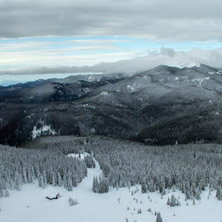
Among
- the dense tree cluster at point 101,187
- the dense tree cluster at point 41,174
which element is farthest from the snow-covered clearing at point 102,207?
the dense tree cluster at point 41,174

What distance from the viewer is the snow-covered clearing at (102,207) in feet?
165

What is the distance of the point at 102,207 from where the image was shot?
2281 inches

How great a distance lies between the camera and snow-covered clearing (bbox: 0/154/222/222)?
50406 mm

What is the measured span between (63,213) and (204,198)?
93.5ft

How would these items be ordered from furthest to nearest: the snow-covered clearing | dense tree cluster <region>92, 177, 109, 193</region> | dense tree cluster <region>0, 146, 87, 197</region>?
dense tree cluster <region>0, 146, 87, 197</region> < dense tree cluster <region>92, 177, 109, 193</region> < the snow-covered clearing

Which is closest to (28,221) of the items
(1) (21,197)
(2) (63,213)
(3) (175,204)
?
(2) (63,213)

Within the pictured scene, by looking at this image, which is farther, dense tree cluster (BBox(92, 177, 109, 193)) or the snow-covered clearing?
dense tree cluster (BBox(92, 177, 109, 193))

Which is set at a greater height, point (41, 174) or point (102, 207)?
point (41, 174)

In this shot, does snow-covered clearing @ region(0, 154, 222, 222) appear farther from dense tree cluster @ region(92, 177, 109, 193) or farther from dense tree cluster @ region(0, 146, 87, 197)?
dense tree cluster @ region(0, 146, 87, 197)

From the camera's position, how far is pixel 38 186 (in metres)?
72.2

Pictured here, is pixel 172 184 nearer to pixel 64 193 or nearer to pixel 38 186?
pixel 64 193

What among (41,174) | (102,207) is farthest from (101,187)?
(41,174)

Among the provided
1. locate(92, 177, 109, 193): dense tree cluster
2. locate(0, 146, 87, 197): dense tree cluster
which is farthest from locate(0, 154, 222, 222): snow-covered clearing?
locate(0, 146, 87, 197): dense tree cluster

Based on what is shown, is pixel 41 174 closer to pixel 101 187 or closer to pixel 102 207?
pixel 101 187
